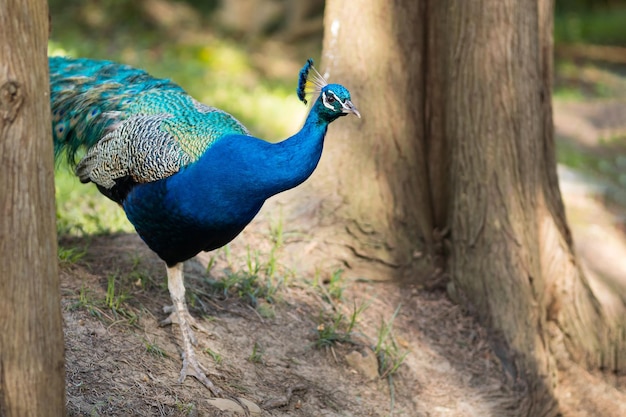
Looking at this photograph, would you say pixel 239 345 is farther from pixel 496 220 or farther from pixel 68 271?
pixel 496 220

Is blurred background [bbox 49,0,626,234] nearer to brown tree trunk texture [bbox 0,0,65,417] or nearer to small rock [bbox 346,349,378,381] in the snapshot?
small rock [bbox 346,349,378,381]

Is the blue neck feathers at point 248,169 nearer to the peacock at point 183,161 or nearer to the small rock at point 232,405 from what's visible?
the peacock at point 183,161

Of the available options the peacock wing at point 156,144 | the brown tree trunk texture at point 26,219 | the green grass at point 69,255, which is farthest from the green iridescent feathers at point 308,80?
the green grass at point 69,255

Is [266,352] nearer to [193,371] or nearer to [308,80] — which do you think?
[193,371]

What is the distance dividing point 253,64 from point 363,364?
270 inches

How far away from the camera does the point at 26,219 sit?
8.97 ft

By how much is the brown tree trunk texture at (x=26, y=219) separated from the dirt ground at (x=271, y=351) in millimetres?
690

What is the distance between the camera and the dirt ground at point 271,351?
151 inches

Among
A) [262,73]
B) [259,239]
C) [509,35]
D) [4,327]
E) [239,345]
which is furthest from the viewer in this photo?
[262,73]

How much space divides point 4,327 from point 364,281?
2926 millimetres

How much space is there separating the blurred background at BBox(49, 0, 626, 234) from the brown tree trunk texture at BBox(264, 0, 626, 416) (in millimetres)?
1462

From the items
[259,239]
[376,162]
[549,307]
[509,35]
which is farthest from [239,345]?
[509,35]

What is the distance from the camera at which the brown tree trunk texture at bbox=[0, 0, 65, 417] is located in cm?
267

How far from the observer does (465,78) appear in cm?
508
